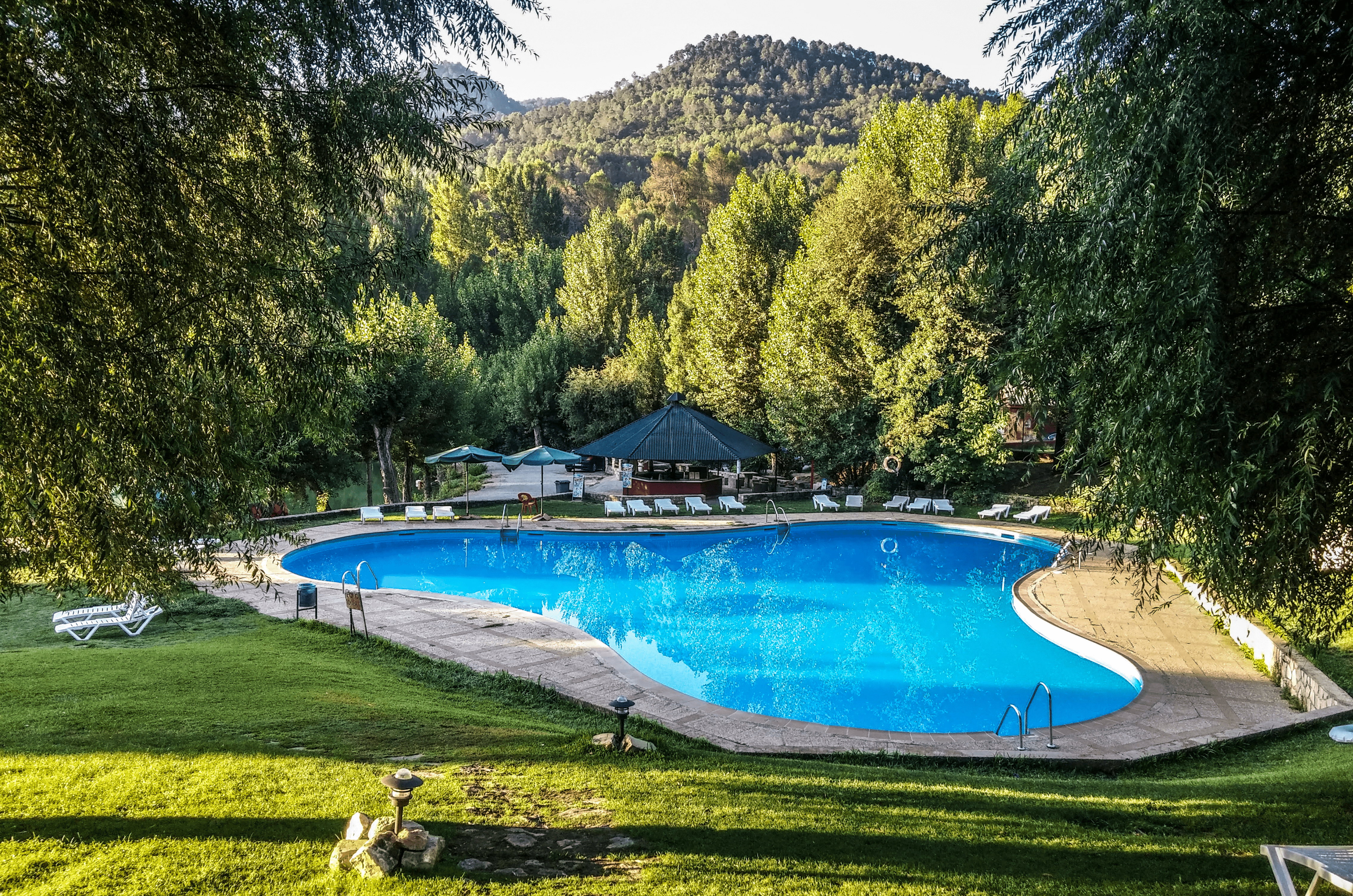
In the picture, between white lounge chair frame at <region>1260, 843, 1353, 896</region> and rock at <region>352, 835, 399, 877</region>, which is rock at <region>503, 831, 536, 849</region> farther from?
white lounge chair frame at <region>1260, 843, 1353, 896</region>

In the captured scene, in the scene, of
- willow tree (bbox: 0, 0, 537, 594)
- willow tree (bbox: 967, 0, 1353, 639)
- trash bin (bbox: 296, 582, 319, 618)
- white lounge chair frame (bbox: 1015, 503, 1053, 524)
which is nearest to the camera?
willow tree (bbox: 0, 0, 537, 594)

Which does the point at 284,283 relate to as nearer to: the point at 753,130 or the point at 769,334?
the point at 769,334

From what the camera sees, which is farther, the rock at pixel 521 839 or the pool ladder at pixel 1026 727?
the pool ladder at pixel 1026 727

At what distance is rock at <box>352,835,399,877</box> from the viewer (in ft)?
14.2

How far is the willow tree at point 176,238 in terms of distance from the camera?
3701 mm

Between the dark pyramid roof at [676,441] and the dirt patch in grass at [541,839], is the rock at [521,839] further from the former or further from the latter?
the dark pyramid roof at [676,441]

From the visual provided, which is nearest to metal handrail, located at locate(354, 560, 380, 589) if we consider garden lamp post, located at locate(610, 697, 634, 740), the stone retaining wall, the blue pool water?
the blue pool water

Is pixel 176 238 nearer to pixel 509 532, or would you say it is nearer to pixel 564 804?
pixel 564 804

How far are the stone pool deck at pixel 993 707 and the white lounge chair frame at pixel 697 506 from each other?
29.6 ft

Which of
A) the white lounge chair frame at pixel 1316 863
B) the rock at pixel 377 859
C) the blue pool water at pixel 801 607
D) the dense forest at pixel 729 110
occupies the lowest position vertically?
the blue pool water at pixel 801 607

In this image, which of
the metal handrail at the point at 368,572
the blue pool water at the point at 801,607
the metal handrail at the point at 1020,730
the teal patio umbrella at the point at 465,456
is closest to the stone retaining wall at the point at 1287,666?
the blue pool water at the point at 801,607

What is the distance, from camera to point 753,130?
97.8m

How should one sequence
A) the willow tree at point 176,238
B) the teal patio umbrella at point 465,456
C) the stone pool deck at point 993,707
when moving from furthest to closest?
the teal patio umbrella at point 465,456 < the stone pool deck at point 993,707 < the willow tree at point 176,238

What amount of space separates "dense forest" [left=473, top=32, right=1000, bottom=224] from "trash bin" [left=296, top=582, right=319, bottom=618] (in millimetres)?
68942
